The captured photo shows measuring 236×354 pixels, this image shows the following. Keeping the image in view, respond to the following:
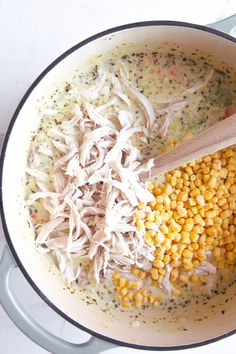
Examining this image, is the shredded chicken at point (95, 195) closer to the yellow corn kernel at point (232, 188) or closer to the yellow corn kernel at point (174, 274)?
the yellow corn kernel at point (174, 274)

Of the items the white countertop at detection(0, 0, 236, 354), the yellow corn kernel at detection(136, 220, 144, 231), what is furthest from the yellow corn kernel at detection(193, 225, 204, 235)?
the white countertop at detection(0, 0, 236, 354)

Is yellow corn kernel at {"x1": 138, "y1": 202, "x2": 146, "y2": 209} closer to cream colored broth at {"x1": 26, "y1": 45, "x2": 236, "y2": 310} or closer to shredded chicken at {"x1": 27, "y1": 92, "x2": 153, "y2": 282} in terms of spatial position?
shredded chicken at {"x1": 27, "y1": 92, "x2": 153, "y2": 282}

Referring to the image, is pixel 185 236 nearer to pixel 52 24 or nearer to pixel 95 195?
pixel 95 195

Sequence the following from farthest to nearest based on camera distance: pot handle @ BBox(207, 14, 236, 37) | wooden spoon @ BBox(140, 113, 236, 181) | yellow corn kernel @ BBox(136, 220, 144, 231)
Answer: yellow corn kernel @ BBox(136, 220, 144, 231) → pot handle @ BBox(207, 14, 236, 37) → wooden spoon @ BBox(140, 113, 236, 181)

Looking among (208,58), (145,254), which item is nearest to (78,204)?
(145,254)

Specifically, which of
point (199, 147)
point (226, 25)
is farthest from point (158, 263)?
point (226, 25)
